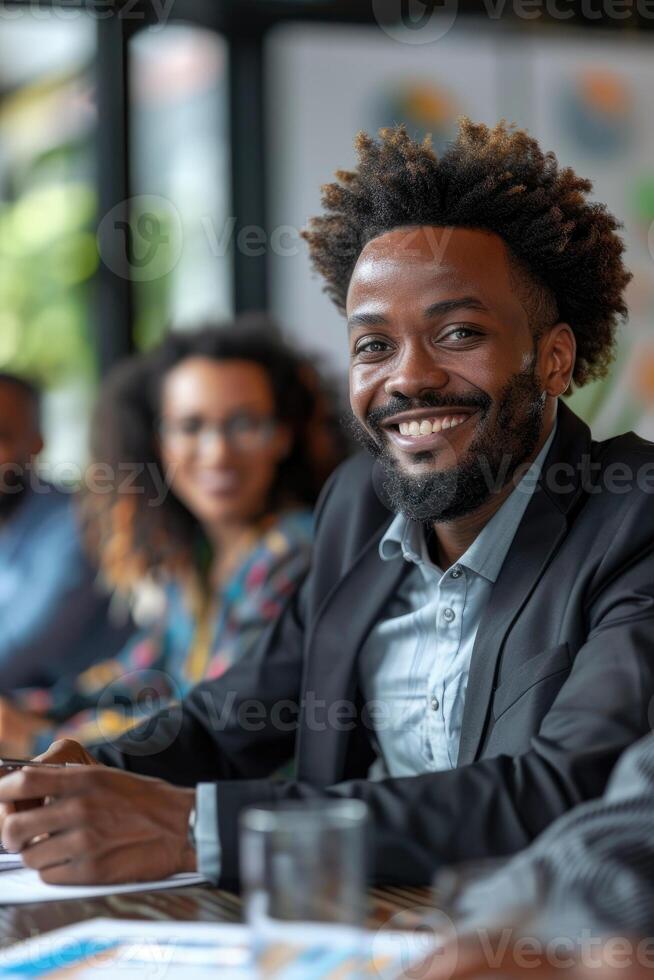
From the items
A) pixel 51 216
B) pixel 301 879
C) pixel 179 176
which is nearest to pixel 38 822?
pixel 301 879

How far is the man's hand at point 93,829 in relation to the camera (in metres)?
1.12

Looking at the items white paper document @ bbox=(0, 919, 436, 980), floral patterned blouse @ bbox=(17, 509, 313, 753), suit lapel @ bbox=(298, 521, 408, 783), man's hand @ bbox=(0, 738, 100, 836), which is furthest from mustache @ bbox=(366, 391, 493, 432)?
floral patterned blouse @ bbox=(17, 509, 313, 753)

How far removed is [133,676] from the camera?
8.75ft

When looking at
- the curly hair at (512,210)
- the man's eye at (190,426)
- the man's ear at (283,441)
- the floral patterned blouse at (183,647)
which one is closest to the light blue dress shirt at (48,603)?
the floral patterned blouse at (183,647)

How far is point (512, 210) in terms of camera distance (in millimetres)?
1456

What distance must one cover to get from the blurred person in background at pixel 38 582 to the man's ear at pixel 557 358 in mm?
1709

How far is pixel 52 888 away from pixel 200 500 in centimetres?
168

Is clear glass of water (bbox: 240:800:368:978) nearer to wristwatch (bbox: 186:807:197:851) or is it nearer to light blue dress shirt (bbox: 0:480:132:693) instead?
wristwatch (bbox: 186:807:197:851)

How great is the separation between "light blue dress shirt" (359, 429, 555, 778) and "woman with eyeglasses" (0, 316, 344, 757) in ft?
3.09

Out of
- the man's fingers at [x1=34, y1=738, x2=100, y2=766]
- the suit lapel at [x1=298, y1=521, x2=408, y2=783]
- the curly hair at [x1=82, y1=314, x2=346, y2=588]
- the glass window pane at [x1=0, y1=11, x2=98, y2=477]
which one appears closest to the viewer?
the man's fingers at [x1=34, y1=738, x2=100, y2=766]

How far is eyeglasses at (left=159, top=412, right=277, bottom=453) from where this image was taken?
2758mm

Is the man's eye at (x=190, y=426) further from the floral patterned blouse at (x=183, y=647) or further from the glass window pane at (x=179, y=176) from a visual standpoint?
the glass window pane at (x=179, y=176)

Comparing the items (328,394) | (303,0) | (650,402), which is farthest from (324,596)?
(303,0)

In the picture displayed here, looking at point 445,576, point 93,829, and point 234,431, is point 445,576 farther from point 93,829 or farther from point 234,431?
point 234,431
